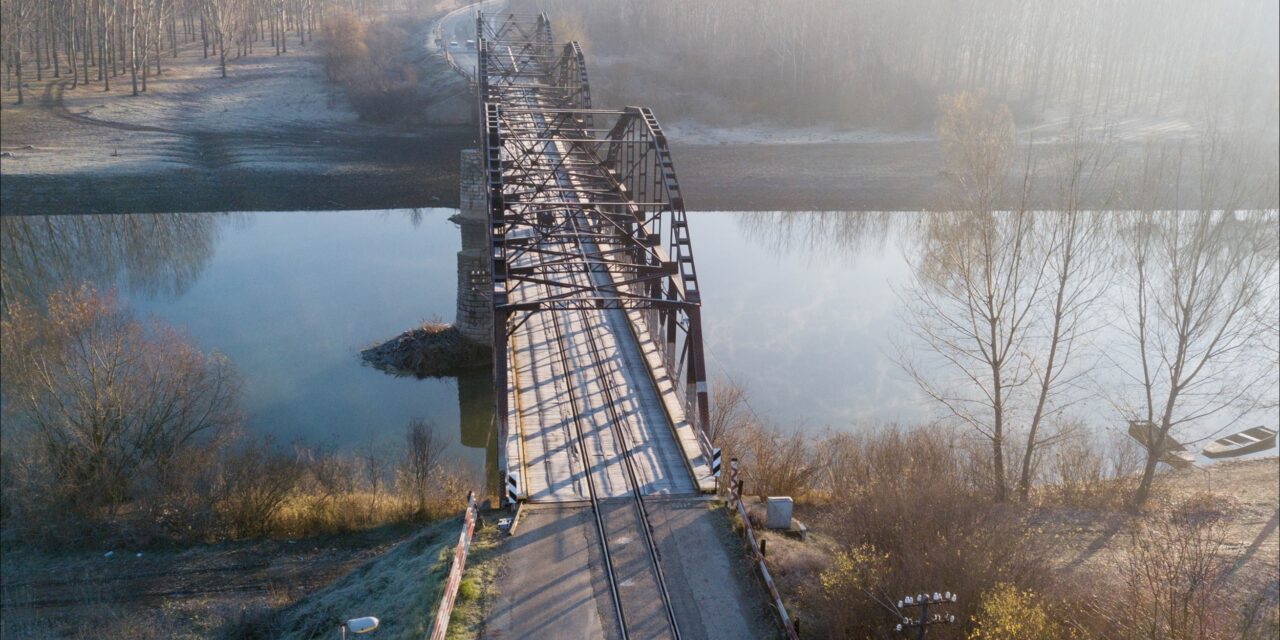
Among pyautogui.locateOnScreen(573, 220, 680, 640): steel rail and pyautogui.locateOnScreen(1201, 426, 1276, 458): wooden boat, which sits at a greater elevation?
pyautogui.locateOnScreen(573, 220, 680, 640): steel rail

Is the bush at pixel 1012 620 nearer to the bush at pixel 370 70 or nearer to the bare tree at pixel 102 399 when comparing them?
the bare tree at pixel 102 399

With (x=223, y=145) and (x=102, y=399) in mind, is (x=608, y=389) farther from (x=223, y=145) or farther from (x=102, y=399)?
(x=223, y=145)

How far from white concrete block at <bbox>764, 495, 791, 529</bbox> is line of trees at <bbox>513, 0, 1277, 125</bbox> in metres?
66.2

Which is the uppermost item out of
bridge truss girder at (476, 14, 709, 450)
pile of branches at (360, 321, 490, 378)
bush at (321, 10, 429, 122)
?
bush at (321, 10, 429, 122)

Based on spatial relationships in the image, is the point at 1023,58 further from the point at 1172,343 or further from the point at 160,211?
the point at 160,211

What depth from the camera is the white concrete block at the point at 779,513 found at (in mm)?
18953

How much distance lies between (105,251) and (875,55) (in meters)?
66.5

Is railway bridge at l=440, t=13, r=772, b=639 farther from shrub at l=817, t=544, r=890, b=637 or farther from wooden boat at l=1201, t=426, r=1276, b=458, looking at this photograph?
wooden boat at l=1201, t=426, r=1276, b=458

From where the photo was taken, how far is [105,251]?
49000mm

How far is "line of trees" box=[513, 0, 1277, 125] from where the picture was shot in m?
81.3

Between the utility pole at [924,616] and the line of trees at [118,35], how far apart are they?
3098 inches

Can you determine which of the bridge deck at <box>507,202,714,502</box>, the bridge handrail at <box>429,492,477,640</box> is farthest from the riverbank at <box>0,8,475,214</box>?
the bridge handrail at <box>429,492,477,640</box>

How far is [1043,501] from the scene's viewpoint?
A: 24.9 meters

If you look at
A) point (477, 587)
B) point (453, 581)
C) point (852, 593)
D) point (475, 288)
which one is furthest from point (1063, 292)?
point (475, 288)
